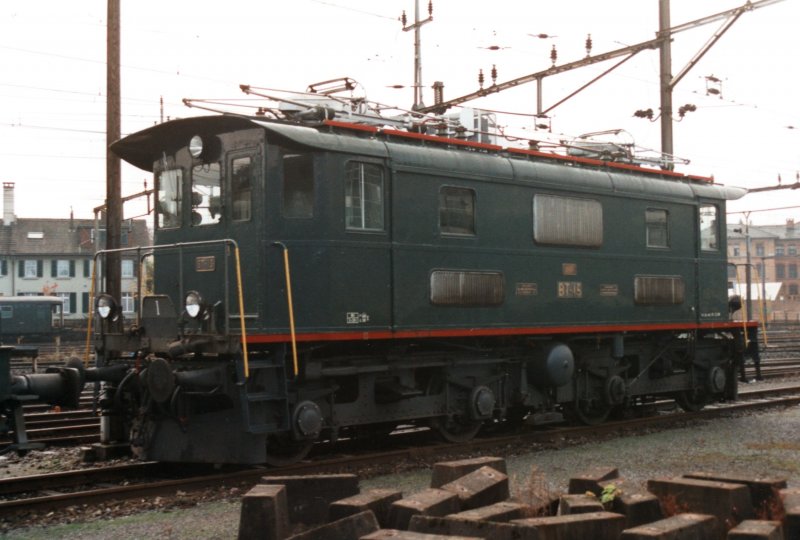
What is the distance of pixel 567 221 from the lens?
1400cm

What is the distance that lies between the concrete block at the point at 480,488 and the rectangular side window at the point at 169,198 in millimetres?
5806

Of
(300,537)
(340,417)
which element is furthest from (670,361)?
(300,537)

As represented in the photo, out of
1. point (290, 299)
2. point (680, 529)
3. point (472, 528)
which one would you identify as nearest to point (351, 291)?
point (290, 299)

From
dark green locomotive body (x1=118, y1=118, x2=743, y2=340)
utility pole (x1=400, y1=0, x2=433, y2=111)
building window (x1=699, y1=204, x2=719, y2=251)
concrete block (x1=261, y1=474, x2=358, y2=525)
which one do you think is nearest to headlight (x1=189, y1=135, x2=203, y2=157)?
dark green locomotive body (x1=118, y1=118, x2=743, y2=340)

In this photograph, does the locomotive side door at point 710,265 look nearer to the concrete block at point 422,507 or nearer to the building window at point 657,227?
the building window at point 657,227

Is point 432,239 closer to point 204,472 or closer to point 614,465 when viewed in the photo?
point 614,465

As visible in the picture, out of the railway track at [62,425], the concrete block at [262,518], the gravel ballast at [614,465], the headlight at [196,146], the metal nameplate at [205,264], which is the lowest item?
the gravel ballast at [614,465]

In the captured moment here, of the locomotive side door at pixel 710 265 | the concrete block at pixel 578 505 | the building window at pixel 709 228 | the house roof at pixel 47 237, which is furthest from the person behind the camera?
the house roof at pixel 47 237

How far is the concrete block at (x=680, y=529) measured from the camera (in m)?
5.88

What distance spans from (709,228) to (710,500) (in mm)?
10487

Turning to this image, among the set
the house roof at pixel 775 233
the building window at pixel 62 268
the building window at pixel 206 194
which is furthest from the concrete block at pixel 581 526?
the house roof at pixel 775 233

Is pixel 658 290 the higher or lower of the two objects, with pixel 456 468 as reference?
higher

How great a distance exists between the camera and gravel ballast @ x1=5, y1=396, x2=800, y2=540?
26.7 ft

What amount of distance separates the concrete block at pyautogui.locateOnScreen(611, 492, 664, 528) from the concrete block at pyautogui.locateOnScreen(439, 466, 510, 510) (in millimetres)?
923
